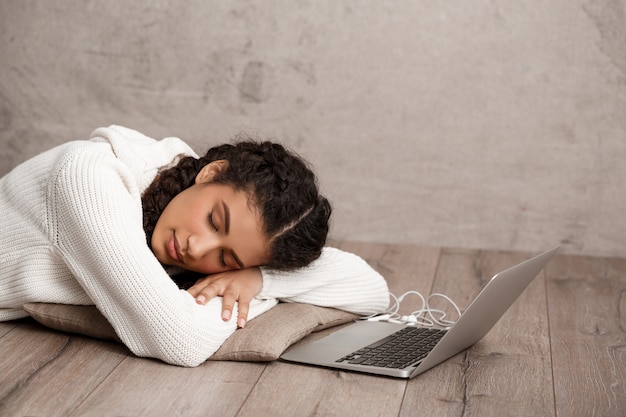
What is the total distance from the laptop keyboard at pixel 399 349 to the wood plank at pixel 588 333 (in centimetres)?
27

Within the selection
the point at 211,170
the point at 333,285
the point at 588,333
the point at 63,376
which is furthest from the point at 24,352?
the point at 588,333

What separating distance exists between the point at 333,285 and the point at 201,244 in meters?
0.43

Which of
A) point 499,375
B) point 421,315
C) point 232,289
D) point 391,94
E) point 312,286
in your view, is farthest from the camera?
point 391,94

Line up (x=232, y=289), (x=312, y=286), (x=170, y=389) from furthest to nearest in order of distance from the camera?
(x=312, y=286), (x=232, y=289), (x=170, y=389)

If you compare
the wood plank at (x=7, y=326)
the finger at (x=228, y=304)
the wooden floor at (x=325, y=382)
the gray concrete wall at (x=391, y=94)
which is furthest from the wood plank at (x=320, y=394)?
the gray concrete wall at (x=391, y=94)

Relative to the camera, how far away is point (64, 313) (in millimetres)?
1894

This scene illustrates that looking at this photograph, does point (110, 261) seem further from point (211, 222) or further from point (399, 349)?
point (399, 349)

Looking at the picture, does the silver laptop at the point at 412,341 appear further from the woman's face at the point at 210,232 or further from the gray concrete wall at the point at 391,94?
the gray concrete wall at the point at 391,94

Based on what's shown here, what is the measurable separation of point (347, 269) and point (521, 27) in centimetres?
118

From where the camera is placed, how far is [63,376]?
5.52 ft

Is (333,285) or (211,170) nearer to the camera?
(211,170)

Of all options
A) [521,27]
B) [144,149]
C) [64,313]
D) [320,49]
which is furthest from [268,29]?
[64,313]

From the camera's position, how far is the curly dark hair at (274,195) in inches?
73.3

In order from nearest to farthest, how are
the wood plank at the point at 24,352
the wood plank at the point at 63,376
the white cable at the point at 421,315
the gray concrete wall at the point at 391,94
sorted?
1. the wood plank at the point at 63,376
2. the wood plank at the point at 24,352
3. the white cable at the point at 421,315
4. the gray concrete wall at the point at 391,94
